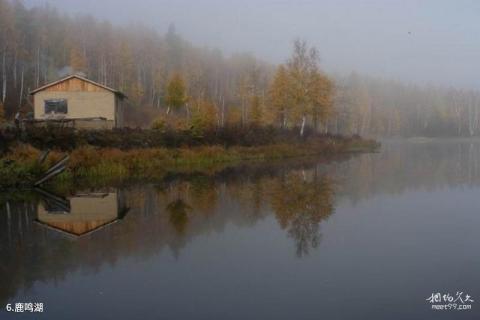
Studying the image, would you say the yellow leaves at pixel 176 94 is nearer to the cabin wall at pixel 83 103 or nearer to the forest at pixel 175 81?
the forest at pixel 175 81

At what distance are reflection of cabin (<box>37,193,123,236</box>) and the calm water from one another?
0.11ft

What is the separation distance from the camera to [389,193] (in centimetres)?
1689

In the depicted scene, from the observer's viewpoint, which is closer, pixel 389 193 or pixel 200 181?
pixel 389 193

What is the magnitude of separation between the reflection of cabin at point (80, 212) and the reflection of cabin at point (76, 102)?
19406 millimetres

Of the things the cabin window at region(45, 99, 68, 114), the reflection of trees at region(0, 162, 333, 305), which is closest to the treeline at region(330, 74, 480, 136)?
the cabin window at region(45, 99, 68, 114)

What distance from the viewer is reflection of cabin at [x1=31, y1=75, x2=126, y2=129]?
3472 centimetres

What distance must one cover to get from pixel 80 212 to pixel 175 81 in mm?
49960

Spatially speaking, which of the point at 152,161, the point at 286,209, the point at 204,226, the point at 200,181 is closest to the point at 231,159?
the point at 152,161

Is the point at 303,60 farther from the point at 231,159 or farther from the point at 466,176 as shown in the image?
the point at 466,176

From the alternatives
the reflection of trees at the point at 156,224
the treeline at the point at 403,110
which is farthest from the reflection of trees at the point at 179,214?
the treeline at the point at 403,110

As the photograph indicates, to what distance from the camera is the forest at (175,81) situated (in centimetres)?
5106

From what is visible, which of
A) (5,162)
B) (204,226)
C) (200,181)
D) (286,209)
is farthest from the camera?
(200,181)

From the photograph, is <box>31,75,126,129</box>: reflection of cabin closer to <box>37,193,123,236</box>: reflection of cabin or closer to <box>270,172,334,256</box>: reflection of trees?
<box>270,172,334,256</box>: reflection of trees

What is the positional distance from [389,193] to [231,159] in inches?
661
